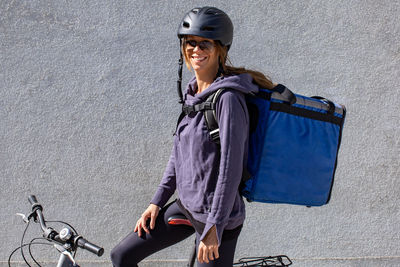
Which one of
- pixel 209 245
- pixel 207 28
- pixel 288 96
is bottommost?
pixel 209 245

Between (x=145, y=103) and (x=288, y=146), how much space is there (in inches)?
61.6

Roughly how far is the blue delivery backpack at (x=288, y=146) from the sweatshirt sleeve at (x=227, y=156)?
0.46ft

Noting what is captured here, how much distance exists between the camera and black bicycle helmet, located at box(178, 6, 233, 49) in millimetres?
1914

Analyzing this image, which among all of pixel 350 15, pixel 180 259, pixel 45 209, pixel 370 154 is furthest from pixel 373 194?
pixel 45 209

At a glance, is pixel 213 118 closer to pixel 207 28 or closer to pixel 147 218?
pixel 207 28

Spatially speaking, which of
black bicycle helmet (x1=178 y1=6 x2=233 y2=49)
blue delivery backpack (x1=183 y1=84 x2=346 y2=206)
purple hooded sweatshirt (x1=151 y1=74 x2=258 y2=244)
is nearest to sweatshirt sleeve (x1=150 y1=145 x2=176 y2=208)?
purple hooded sweatshirt (x1=151 y1=74 x2=258 y2=244)

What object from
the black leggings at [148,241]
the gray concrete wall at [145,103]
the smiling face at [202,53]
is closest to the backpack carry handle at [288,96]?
the smiling face at [202,53]

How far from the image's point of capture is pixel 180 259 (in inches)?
133

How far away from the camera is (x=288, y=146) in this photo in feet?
6.40

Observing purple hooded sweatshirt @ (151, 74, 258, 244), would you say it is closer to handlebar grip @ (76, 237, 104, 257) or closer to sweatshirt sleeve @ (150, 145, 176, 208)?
sweatshirt sleeve @ (150, 145, 176, 208)

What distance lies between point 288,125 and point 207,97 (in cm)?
41

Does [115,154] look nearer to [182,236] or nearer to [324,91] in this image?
[182,236]

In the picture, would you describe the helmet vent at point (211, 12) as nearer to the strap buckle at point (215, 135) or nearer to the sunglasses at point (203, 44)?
the sunglasses at point (203, 44)

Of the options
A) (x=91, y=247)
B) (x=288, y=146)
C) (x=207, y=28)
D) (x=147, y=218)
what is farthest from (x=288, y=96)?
(x=91, y=247)
